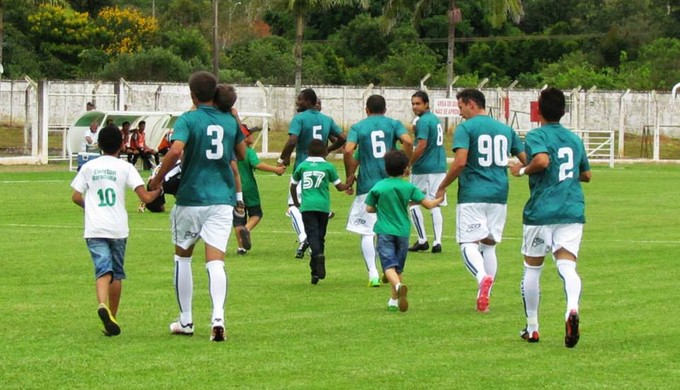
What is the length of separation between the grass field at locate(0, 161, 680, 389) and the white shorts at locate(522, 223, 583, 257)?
2.39 ft

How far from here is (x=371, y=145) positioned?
14922mm

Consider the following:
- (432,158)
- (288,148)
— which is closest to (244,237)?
(288,148)

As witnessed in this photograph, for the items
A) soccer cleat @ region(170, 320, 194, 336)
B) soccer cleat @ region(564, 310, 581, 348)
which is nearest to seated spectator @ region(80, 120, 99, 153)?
soccer cleat @ region(170, 320, 194, 336)

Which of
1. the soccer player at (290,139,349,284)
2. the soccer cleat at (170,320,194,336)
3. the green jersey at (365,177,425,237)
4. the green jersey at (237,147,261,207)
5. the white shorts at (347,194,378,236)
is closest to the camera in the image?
the soccer cleat at (170,320,194,336)

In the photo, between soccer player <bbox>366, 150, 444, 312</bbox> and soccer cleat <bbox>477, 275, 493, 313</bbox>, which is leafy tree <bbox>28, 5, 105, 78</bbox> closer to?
soccer player <bbox>366, 150, 444, 312</bbox>

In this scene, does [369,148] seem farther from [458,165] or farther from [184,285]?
[184,285]

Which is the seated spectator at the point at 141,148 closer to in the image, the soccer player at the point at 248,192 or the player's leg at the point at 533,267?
the soccer player at the point at 248,192

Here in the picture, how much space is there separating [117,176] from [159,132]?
3267 centimetres

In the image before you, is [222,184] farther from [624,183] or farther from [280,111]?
[280,111]

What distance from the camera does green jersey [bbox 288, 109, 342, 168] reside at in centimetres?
1661

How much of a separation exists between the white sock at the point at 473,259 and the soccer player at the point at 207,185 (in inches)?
113

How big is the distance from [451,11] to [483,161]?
39737mm

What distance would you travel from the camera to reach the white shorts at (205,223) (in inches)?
423

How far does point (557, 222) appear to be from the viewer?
10586 mm
